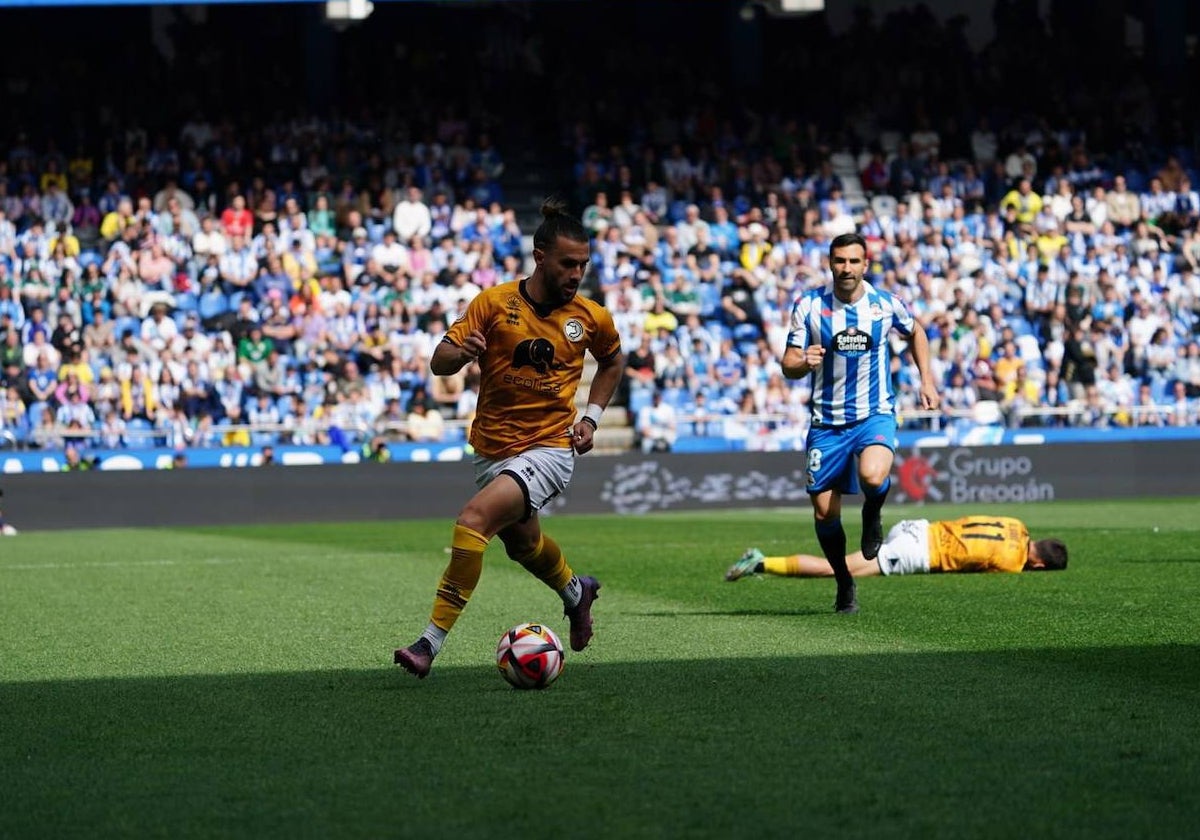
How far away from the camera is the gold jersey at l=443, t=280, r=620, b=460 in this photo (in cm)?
816

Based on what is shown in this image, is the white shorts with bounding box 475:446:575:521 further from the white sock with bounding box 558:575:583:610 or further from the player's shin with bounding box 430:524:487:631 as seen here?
the white sock with bounding box 558:575:583:610

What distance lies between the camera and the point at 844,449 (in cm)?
1080

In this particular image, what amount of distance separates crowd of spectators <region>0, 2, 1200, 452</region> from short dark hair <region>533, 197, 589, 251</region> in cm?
1707

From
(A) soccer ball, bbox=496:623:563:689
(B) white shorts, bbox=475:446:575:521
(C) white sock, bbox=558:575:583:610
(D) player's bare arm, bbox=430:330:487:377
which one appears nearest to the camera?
(A) soccer ball, bbox=496:623:563:689

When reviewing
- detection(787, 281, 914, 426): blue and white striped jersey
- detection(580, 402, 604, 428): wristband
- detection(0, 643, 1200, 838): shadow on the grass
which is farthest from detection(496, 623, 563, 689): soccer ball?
detection(787, 281, 914, 426): blue and white striped jersey

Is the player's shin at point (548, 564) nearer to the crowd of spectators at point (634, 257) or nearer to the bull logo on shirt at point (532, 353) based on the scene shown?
the bull logo on shirt at point (532, 353)

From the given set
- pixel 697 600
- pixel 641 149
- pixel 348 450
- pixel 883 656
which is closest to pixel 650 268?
pixel 641 149

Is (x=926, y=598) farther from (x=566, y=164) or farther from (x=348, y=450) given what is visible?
(x=566, y=164)

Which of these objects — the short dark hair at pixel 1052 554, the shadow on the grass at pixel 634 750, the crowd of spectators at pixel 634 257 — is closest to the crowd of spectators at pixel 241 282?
the crowd of spectators at pixel 634 257

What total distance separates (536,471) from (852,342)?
321 centimetres

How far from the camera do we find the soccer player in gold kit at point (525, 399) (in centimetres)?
802

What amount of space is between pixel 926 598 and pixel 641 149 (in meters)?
21.1

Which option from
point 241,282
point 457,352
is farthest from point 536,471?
point 241,282

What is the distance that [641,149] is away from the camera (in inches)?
1250
